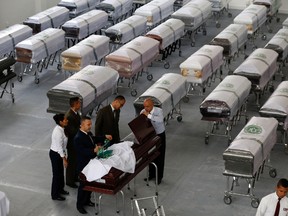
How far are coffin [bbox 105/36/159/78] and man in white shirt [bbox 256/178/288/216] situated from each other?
10.2 meters

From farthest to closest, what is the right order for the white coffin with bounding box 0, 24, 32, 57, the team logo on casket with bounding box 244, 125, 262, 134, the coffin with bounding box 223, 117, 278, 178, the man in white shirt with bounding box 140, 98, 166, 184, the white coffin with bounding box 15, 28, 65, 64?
1. the white coffin with bounding box 0, 24, 32, 57
2. the white coffin with bounding box 15, 28, 65, 64
3. the team logo on casket with bounding box 244, 125, 262, 134
4. the man in white shirt with bounding box 140, 98, 166, 184
5. the coffin with bounding box 223, 117, 278, 178

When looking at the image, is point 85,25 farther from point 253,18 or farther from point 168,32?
point 253,18

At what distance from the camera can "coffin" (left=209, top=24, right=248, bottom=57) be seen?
82.9ft

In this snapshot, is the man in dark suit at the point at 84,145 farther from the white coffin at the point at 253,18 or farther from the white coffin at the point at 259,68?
the white coffin at the point at 253,18

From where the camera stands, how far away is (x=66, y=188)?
58.3 feet

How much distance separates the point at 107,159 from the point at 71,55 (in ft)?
29.2

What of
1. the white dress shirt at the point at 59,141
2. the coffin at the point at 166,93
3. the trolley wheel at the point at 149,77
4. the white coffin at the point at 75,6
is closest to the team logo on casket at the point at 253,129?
the coffin at the point at 166,93

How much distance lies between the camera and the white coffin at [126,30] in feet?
86.6

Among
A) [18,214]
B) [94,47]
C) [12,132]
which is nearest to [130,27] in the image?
[94,47]

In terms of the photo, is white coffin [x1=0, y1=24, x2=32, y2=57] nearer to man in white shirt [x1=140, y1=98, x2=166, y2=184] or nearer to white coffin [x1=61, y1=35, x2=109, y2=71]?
white coffin [x1=61, y1=35, x2=109, y2=71]

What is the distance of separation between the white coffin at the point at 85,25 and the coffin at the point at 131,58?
142 inches

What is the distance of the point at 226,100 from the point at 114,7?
37.7 ft

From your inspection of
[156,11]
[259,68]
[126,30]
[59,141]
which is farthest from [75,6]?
[59,141]

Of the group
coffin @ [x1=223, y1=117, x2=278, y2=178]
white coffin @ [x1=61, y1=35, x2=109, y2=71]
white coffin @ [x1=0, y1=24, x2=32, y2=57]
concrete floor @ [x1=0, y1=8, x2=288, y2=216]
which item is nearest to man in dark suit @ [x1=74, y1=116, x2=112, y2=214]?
concrete floor @ [x1=0, y1=8, x2=288, y2=216]
